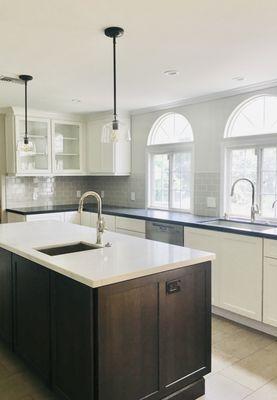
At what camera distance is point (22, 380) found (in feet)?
8.22

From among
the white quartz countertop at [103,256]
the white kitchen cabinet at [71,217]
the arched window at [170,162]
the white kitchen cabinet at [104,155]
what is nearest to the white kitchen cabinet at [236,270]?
the white quartz countertop at [103,256]

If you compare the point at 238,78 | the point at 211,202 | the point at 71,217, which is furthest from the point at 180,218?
the point at 71,217

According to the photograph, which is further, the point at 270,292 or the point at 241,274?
the point at 241,274

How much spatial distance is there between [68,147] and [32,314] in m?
3.82

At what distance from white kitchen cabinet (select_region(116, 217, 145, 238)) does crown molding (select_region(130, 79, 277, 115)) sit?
5.26 ft

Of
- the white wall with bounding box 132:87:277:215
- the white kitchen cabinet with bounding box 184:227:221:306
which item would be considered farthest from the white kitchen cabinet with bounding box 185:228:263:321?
the white wall with bounding box 132:87:277:215

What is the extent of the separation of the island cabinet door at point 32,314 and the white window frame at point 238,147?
2534 mm

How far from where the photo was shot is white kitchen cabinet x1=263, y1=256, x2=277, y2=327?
3.11 meters

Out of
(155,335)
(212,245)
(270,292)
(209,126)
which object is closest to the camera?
(155,335)

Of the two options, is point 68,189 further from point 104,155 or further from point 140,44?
point 140,44

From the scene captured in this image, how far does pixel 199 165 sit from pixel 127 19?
254cm

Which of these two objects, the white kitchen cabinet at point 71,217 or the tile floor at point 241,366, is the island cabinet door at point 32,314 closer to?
the tile floor at point 241,366

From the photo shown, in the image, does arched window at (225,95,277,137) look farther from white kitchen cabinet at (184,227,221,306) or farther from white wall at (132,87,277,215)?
white kitchen cabinet at (184,227,221,306)

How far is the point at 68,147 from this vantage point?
231 inches
